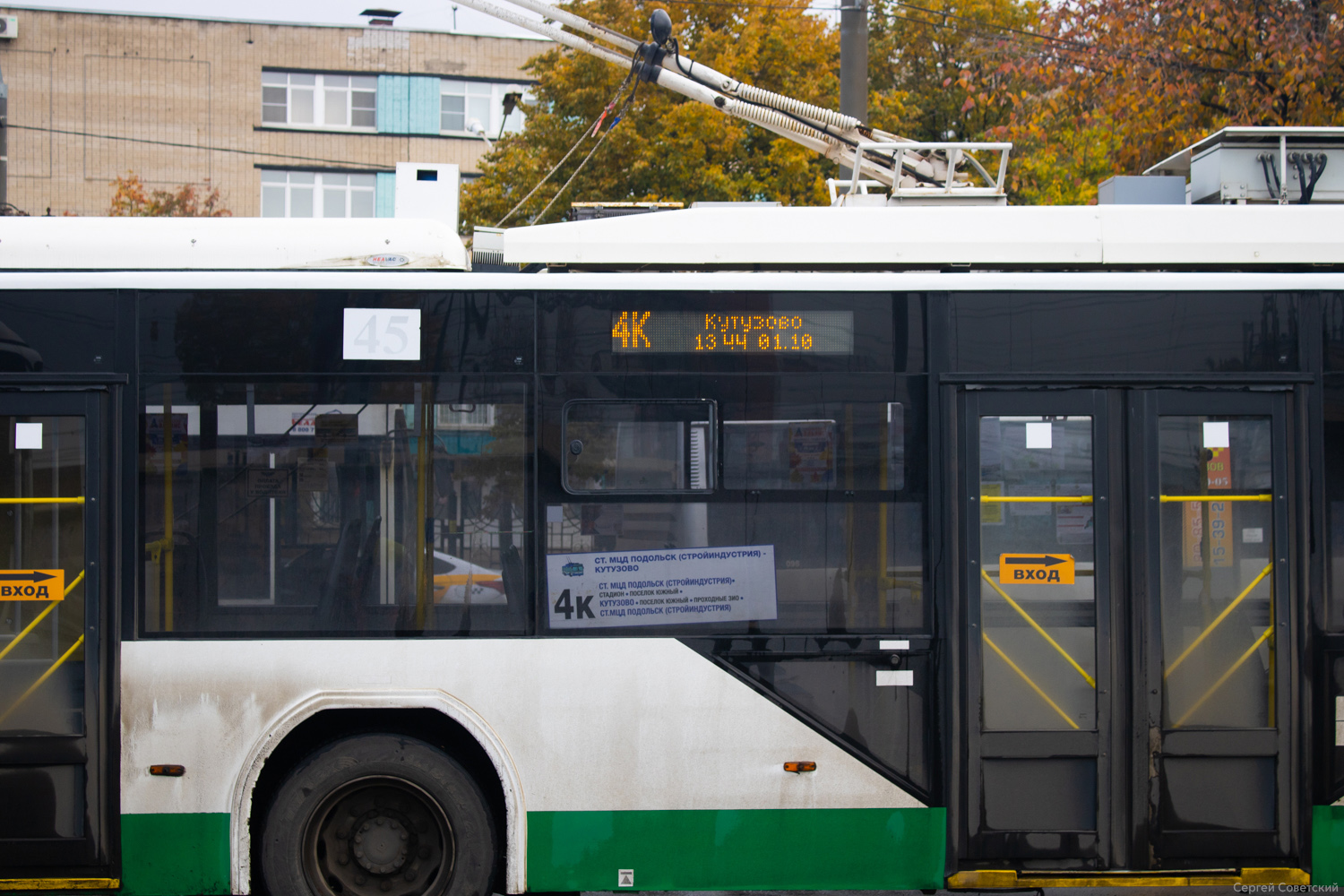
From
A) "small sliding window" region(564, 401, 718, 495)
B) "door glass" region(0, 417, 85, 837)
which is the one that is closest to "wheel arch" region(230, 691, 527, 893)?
"door glass" region(0, 417, 85, 837)

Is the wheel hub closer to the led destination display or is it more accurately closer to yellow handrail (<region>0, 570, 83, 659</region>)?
yellow handrail (<region>0, 570, 83, 659</region>)

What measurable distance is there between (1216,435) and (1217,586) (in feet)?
2.14

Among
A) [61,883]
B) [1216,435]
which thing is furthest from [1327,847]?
[61,883]

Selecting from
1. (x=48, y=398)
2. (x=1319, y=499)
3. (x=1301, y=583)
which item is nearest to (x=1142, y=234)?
(x=1319, y=499)

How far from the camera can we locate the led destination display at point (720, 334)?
14.6 feet

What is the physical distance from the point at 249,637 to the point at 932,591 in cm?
287

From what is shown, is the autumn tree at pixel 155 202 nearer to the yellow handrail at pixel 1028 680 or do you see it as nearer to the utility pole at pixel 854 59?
the utility pole at pixel 854 59

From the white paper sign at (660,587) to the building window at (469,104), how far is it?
30.0m

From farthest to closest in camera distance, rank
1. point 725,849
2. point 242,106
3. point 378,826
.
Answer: point 242,106 → point 378,826 → point 725,849

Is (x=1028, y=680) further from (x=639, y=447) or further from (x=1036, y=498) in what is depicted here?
Result: (x=639, y=447)

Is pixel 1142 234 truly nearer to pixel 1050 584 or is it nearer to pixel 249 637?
pixel 1050 584

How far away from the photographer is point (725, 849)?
4.34 metres

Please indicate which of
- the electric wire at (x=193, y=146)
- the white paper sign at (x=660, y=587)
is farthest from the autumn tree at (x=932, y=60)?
the white paper sign at (x=660, y=587)

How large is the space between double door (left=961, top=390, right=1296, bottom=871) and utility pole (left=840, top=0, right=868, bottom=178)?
507 centimetres
